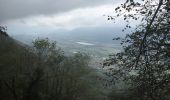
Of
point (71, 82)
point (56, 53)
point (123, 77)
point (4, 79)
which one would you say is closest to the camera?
point (123, 77)

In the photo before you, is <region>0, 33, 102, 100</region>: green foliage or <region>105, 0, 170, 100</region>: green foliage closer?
<region>105, 0, 170, 100</region>: green foliage

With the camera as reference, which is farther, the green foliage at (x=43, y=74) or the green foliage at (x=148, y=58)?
the green foliage at (x=43, y=74)

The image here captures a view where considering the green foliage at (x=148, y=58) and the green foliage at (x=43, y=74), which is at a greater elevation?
the green foliage at (x=148, y=58)

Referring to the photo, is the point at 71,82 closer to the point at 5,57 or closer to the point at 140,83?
the point at 5,57

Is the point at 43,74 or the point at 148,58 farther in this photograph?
the point at 43,74

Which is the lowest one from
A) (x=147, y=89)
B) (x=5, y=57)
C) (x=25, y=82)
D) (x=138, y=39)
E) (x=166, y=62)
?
(x=25, y=82)

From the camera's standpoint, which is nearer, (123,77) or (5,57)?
(123,77)

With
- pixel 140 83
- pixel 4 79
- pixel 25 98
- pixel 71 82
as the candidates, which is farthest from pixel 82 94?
pixel 140 83

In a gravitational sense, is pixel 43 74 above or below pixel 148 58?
below

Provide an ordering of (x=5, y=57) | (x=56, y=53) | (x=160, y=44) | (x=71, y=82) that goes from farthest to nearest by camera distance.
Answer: (x=56, y=53) < (x=71, y=82) < (x=5, y=57) < (x=160, y=44)

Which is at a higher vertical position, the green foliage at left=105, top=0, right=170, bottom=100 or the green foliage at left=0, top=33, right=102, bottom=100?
the green foliage at left=105, top=0, right=170, bottom=100

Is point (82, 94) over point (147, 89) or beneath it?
beneath
